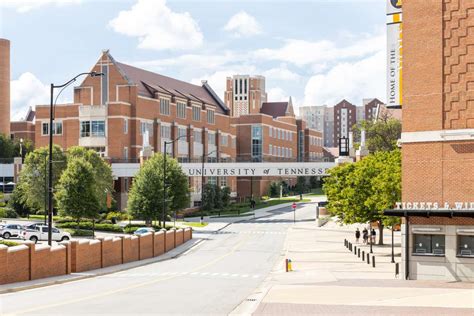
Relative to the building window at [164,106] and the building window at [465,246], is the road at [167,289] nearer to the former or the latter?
the building window at [465,246]

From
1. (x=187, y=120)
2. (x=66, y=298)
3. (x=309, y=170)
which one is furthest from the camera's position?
(x=187, y=120)

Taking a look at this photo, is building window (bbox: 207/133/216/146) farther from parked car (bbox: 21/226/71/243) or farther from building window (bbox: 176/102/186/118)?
parked car (bbox: 21/226/71/243)

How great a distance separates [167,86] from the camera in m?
120

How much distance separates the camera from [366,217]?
178 ft

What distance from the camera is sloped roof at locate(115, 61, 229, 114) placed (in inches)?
4284

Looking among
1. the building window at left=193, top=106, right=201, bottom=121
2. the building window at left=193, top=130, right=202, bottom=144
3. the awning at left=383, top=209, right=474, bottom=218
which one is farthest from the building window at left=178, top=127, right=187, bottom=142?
the awning at left=383, top=209, right=474, bottom=218

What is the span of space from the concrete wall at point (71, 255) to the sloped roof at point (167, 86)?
57299 millimetres

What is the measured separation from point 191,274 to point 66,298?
13.7m

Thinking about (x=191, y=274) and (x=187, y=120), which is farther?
(x=187, y=120)

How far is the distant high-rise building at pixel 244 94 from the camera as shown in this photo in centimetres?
18900

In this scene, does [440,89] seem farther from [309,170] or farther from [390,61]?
[309,170]

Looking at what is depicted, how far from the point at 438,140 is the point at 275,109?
145821 millimetres

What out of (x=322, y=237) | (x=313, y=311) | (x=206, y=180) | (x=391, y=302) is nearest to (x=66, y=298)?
(x=313, y=311)

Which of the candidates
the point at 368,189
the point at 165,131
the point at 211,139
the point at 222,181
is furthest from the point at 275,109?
the point at 368,189
